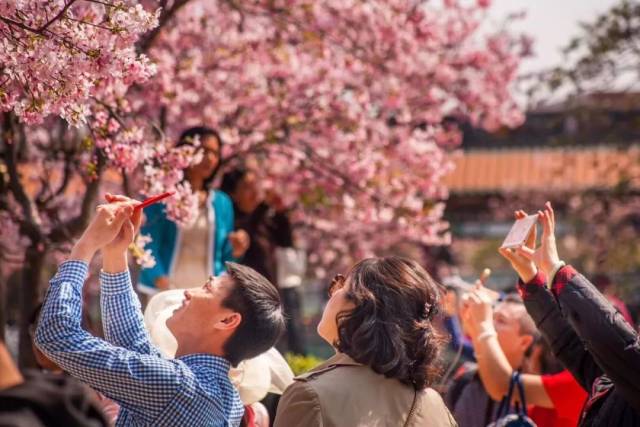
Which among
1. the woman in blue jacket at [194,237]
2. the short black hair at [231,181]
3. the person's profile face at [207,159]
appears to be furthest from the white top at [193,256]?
the short black hair at [231,181]

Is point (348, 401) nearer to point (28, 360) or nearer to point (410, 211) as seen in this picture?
point (28, 360)

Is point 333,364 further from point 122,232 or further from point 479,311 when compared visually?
point 479,311

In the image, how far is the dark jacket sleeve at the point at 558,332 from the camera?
3.95 metres

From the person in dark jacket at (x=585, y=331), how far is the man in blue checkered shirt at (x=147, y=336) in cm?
94

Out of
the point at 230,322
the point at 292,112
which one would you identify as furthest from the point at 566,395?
the point at 292,112

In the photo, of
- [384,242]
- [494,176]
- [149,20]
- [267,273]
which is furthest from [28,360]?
[494,176]

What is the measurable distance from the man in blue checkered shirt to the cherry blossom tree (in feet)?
6.53

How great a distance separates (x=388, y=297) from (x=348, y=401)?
0.32 m

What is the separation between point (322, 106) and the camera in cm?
877

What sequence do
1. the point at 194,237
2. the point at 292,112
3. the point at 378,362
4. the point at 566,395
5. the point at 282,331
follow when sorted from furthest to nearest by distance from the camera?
1. the point at 292,112
2. the point at 194,237
3. the point at 566,395
4. the point at 282,331
5. the point at 378,362

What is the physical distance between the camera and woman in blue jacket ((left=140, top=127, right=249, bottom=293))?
621 centimetres

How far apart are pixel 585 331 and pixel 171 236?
11.1ft

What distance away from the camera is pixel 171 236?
6.33m

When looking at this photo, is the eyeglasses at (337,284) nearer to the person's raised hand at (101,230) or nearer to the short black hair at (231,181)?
the person's raised hand at (101,230)
